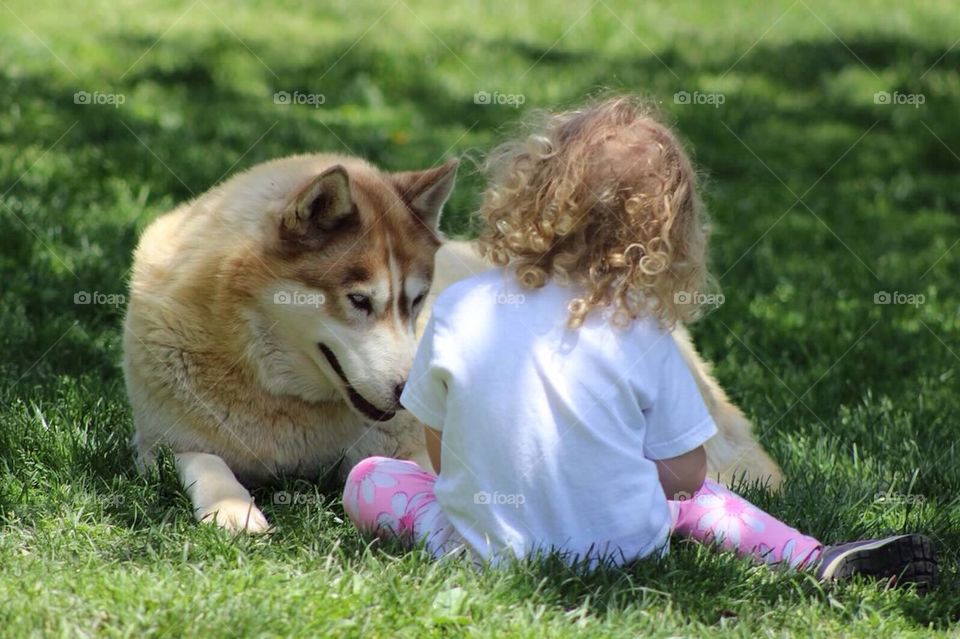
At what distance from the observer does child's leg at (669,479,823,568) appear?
12.0 ft

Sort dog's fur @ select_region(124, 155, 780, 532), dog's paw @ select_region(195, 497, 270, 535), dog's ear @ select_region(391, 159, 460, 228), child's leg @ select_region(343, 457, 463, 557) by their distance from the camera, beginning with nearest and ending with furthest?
child's leg @ select_region(343, 457, 463, 557) → dog's paw @ select_region(195, 497, 270, 535) → dog's fur @ select_region(124, 155, 780, 532) → dog's ear @ select_region(391, 159, 460, 228)

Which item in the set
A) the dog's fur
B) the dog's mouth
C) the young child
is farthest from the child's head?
the dog's mouth

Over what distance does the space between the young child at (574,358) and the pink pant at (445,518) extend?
128mm

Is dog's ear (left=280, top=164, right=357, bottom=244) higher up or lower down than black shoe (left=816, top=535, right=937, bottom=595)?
higher up

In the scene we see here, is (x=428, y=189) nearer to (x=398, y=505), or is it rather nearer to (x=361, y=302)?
(x=361, y=302)

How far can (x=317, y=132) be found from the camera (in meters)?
8.06

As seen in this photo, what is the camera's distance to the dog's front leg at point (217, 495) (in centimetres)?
369

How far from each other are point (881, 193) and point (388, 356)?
5.81 meters

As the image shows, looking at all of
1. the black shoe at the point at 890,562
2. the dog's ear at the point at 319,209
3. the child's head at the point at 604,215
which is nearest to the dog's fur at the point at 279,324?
the dog's ear at the point at 319,209

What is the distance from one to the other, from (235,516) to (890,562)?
1.96 meters

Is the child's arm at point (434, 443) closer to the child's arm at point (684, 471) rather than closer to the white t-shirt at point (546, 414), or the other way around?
the white t-shirt at point (546, 414)

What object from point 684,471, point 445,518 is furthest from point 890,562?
point 445,518

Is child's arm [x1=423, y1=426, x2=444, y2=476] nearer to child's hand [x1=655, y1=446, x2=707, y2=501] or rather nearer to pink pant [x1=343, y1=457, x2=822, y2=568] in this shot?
pink pant [x1=343, y1=457, x2=822, y2=568]

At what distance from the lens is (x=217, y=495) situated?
379 cm
